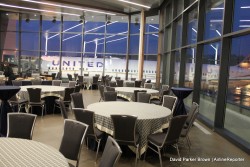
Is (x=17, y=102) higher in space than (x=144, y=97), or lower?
lower

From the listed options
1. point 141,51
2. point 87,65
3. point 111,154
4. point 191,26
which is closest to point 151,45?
point 141,51

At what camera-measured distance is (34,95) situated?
7.17m

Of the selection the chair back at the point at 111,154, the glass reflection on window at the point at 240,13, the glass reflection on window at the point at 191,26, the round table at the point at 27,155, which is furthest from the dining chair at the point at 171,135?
the glass reflection on window at the point at 191,26

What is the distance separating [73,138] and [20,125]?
0.91 metres

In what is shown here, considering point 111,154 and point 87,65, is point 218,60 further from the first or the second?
point 87,65

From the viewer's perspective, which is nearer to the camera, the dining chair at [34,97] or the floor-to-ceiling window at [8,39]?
the dining chair at [34,97]

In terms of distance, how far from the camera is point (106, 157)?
2418mm

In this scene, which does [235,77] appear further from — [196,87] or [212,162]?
[212,162]

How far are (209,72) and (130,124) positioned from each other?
5.27 meters

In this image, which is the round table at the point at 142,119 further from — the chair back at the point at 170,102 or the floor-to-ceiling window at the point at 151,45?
the floor-to-ceiling window at the point at 151,45

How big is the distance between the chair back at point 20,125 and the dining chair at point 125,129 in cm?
120

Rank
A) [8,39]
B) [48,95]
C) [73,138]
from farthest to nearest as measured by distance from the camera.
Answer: [8,39] → [48,95] → [73,138]

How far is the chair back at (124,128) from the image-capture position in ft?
12.8

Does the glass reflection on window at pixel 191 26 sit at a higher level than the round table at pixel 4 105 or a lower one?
higher
